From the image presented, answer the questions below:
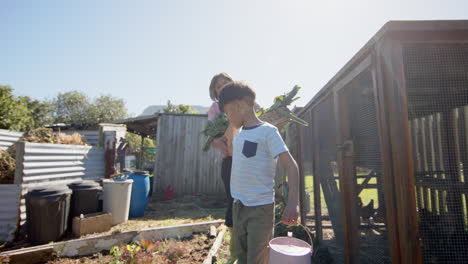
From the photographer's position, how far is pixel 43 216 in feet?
12.0

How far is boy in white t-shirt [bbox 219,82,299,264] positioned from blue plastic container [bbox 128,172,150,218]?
4.73 meters

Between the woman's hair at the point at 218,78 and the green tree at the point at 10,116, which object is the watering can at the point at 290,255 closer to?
the woman's hair at the point at 218,78

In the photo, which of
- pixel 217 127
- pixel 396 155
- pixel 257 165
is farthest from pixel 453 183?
pixel 217 127

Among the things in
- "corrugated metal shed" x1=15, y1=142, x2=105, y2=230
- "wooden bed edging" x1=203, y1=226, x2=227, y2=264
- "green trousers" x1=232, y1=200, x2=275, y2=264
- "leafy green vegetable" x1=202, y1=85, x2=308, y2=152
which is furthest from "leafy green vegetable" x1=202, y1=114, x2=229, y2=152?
"corrugated metal shed" x1=15, y1=142, x2=105, y2=230

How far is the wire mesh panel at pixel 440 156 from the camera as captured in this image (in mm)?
1528

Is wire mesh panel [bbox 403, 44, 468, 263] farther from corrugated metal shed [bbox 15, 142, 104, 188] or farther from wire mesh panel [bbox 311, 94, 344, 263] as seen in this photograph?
corrugated metal shed [bbox 15, 142, 104, 188]

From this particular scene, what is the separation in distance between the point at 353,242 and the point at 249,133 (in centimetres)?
162

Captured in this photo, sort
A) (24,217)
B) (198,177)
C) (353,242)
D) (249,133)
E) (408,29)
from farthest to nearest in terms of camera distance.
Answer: (198,177)
(24,217)
(353,242)
(249,133)
(408,29)

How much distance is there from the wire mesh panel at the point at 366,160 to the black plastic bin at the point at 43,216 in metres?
4.39

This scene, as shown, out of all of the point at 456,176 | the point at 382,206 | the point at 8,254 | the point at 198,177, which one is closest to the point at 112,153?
the point at 198,177

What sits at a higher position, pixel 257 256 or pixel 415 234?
pixel 415 234

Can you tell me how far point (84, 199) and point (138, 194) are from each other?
5.14 ft

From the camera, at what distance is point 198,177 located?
8875 mm

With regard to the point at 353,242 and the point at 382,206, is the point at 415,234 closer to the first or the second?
the point at 382,206
